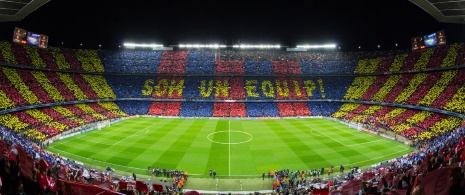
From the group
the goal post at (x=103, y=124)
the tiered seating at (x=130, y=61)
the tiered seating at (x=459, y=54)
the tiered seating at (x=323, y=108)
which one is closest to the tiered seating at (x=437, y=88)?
the tiered seating at (x=459, y=54)

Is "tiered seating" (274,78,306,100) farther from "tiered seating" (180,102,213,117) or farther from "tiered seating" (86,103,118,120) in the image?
"tiered seating" (86,103,118,120)

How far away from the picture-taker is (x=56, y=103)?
176 feet

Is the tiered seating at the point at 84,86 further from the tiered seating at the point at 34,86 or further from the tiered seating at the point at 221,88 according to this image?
the tiered seating at the point at 221,88

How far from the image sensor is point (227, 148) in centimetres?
3697

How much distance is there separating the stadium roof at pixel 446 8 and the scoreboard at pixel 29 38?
72.9m

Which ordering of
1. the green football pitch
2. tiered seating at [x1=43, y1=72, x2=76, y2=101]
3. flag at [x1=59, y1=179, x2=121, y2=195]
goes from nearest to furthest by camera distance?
flag at [x1=59, y1=179, x2=121, y2=195]
the green football pitch
tiered seating at [x1=43, y1=72, x2=76, y2=101]

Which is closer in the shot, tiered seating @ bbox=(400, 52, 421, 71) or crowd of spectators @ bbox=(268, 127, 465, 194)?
crowd of spectators @ bbox=(268, 127, 465, 194)

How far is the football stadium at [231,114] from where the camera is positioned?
19.2m

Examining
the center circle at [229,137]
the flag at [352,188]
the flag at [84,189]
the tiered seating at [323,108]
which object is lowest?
the center circle at [229,137]

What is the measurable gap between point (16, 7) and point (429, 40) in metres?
75.9

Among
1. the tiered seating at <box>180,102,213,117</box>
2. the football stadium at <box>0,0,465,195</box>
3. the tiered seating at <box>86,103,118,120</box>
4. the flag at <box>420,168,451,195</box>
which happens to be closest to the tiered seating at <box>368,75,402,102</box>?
the football stadium at <box>0,0,465,195</box>

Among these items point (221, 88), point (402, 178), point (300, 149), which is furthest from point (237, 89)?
point (402, 178)

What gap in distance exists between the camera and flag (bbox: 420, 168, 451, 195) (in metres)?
5.36

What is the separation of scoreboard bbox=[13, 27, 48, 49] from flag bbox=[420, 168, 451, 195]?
74844 mm
